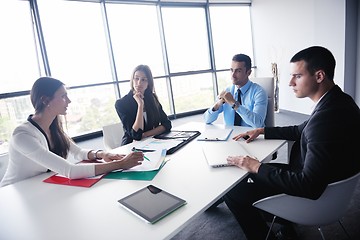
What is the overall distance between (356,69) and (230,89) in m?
2.93

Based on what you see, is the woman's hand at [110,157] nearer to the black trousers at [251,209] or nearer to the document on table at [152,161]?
the document on table at [152,161]

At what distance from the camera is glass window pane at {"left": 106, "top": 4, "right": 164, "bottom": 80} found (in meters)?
3.98

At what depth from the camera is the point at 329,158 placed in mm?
1024

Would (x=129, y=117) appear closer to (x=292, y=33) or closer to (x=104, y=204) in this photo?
(x=104, y=204)

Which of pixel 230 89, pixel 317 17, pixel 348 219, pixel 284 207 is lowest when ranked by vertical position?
pixel 348 219

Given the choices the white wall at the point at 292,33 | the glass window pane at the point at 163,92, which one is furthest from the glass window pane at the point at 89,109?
the white wall at the point at 292,33

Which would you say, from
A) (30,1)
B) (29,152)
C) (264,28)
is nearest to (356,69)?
(264,28)

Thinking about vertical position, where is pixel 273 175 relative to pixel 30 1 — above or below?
below

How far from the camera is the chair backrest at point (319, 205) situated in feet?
3.58

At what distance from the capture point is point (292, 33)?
4.80m

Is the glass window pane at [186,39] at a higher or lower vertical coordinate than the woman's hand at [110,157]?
higher

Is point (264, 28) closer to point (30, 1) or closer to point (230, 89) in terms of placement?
point (230, 89)


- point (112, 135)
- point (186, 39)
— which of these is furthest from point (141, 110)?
point (186, 39)

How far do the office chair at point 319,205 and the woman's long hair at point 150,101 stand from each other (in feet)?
4.43
